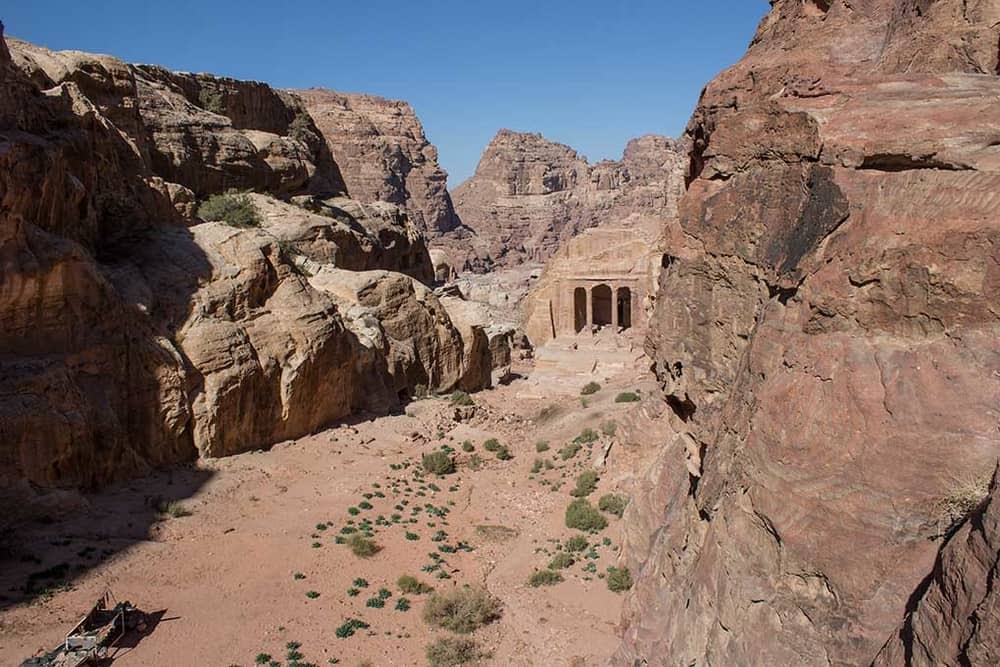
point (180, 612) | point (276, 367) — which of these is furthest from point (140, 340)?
point (180, 612)

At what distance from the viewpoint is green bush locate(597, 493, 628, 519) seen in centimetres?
1747

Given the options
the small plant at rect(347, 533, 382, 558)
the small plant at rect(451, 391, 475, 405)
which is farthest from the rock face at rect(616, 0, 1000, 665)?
the small plant at rect(451, 391, 475, 405)

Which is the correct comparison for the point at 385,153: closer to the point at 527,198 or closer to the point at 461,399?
the point at 527,198

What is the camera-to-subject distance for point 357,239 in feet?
117

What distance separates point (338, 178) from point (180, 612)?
39063 millimetres

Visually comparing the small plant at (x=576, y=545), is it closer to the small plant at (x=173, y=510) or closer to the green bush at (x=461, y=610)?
the green bush at (x=461, y=610)

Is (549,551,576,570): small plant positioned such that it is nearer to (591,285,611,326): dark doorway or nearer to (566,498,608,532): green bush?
(566,498,608,532): green bush

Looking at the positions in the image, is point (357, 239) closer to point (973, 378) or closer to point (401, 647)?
point (401, 647)

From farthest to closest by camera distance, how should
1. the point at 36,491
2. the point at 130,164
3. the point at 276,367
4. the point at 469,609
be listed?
1. the point at 130,164
2. the point at 276,367
3. the point at 36,491
4. the point at 469,609

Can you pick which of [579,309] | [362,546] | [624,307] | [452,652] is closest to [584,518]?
[362,546]

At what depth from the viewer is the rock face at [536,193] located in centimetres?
11575

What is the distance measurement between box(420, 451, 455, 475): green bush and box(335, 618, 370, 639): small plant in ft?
28.8

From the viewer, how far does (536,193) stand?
132 metres

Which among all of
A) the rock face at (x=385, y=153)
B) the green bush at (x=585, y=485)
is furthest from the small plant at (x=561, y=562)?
the rock face at (x=385, y=153)
